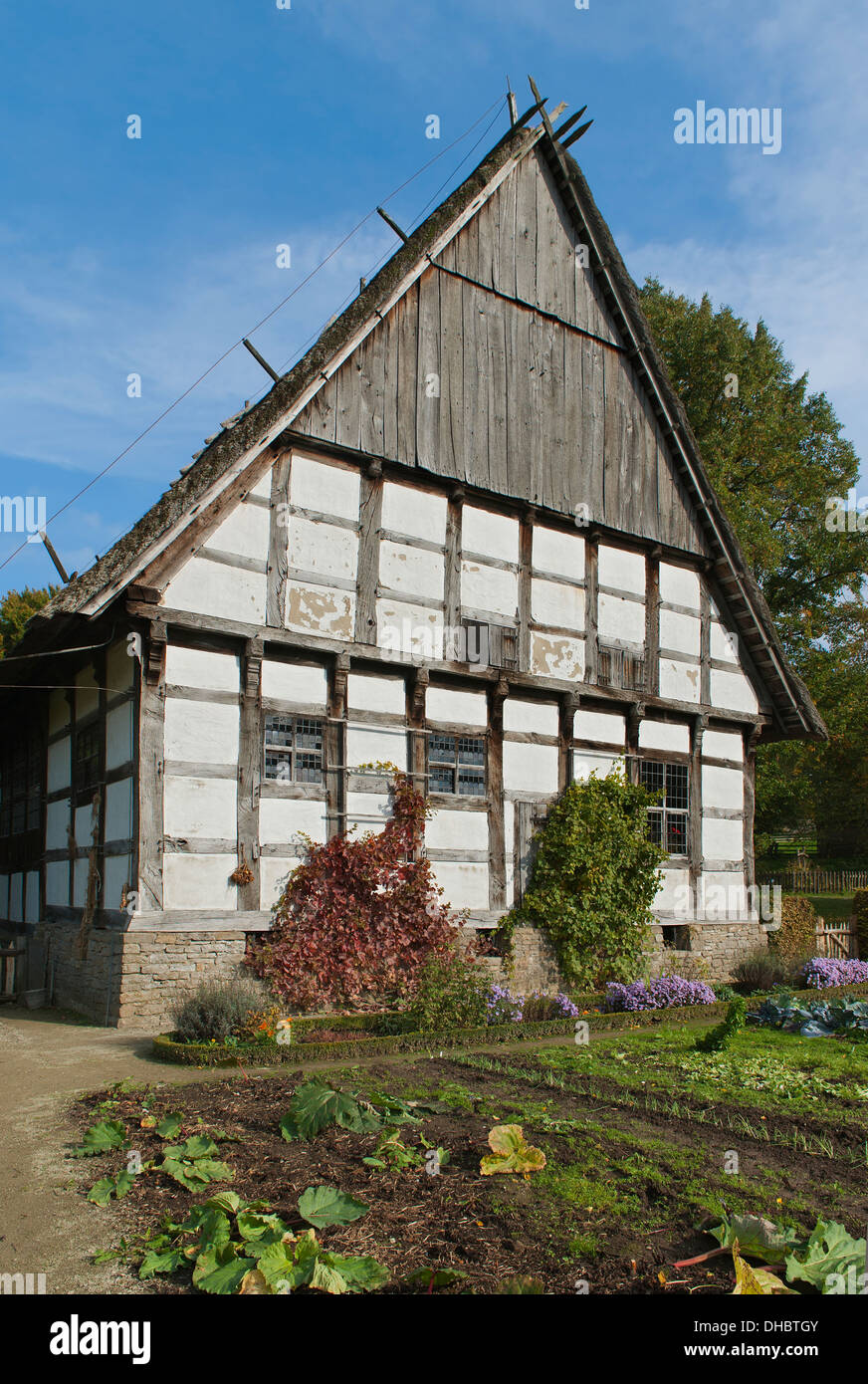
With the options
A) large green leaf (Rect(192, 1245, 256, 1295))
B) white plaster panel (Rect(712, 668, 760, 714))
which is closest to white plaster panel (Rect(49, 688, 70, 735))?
white plaster panel (Rect(712, 668, 760, 714))

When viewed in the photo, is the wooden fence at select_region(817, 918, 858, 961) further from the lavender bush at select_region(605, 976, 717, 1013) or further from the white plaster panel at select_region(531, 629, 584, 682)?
the white plaster panel at select_region(531, 629, 584, 682)

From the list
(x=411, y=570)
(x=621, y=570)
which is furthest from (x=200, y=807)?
(x=621, y=570)

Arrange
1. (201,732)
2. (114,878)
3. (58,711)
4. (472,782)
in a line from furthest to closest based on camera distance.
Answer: (58,711) → (472,782) → (114,878) → (201,732)

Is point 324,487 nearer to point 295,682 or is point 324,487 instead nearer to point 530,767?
point 295,682

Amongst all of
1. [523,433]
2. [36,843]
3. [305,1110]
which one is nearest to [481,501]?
[523,433]

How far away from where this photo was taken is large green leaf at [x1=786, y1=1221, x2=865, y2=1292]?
407 centimetres

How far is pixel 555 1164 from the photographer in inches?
228

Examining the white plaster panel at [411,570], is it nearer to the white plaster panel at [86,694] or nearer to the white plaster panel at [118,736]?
the white plaster panel at [118,736]

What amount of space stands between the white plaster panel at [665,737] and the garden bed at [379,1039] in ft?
16.4

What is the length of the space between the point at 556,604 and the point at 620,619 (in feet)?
5.03

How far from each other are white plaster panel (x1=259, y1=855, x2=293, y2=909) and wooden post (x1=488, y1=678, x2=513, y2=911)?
3.51m

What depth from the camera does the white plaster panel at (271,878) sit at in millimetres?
12547
